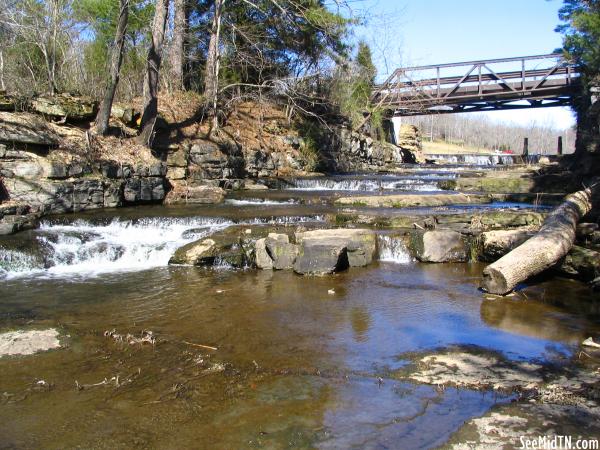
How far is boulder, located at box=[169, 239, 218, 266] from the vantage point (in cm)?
873

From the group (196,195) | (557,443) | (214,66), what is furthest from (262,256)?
(214,66)

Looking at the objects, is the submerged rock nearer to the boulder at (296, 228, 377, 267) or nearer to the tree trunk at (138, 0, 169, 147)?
the boulder at (296, 228, 377, 267)

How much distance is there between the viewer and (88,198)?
12359 millimetres

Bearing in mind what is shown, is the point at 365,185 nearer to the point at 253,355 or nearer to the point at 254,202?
the point at 254,202

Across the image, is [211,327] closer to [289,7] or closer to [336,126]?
[289,7]

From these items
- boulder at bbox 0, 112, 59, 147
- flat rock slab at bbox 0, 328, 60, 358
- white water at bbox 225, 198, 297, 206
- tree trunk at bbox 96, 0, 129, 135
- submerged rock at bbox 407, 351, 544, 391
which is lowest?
submerged rock at bbox 407, 351, 544, 391

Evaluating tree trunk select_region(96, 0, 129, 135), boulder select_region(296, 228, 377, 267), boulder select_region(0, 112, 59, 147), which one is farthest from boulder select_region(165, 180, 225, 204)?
boulder select_region(296, 228, 377, 267)

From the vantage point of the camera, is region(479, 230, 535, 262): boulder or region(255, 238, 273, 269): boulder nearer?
region(479, 230, 535, 262): boulder

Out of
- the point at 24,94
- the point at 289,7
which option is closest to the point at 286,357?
the point at 24,94

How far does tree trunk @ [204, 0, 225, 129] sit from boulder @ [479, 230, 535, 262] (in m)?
12.0

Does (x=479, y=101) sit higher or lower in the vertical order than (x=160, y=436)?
higher

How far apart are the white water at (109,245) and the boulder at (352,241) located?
1.88m

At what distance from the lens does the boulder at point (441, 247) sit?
8.70 m

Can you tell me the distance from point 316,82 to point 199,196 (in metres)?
11.3
